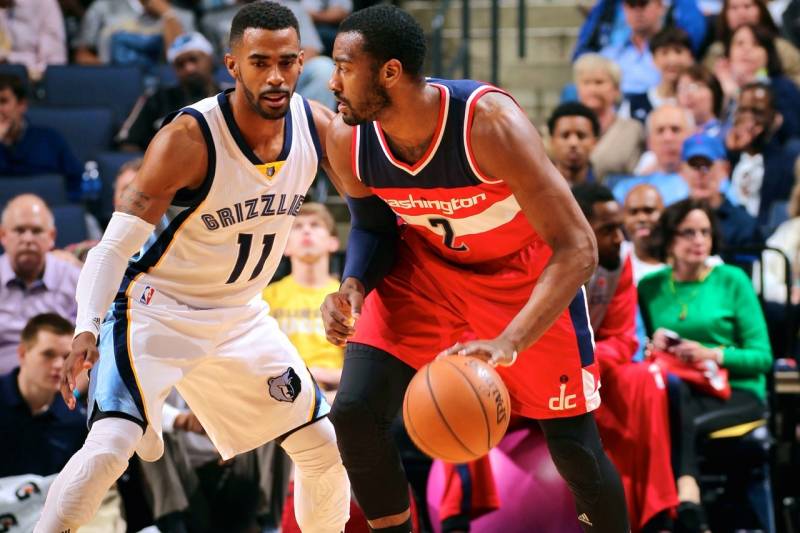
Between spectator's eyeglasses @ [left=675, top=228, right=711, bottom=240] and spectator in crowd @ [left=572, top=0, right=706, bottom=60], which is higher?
spectator in crowd @ [left=572, top=0, right=706, bottom=60]

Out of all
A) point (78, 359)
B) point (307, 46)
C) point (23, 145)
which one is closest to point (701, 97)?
point (307, 46)

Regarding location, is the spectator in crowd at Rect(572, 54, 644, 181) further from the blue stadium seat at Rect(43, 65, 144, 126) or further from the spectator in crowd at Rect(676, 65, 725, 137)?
the blue stadium seat at Rect(43, 65, 144, 126)

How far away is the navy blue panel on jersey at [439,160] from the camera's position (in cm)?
367

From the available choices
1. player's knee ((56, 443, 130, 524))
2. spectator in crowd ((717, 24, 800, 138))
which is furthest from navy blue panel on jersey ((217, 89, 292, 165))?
spectator in crowd ((717, 24, 800, 138))

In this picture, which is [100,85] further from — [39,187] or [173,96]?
[39,187]

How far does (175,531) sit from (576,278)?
8.86ft

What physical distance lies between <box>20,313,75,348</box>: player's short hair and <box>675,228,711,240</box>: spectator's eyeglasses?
9.65 ft

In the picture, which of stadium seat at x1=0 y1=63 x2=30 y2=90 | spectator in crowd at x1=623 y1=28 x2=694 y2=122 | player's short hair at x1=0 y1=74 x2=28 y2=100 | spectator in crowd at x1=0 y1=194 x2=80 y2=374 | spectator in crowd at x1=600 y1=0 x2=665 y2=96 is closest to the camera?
spectator in crowd at x1=0 y1=194 x2=80 y2=374

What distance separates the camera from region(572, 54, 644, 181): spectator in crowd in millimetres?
7672

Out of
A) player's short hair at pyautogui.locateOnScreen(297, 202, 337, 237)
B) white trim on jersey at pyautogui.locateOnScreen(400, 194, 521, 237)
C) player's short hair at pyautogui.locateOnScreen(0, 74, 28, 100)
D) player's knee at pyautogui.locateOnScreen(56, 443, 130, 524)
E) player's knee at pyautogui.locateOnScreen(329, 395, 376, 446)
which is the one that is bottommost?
player's knee at pyautogui.locateOnScreen(56, 443, 130, 524)

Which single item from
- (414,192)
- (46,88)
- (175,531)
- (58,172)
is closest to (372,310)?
(414,192)

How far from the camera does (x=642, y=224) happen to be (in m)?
6.25

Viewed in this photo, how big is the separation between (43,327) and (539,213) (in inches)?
112

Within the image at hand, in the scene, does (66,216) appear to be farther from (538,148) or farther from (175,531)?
(538,148)
